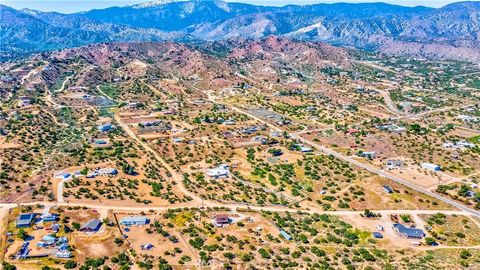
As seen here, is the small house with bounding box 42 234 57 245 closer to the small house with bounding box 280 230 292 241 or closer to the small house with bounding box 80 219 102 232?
the small house with bounding box 80 219 102 232

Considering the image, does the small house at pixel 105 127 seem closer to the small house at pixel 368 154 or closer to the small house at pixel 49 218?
the small house at pixel 49 218

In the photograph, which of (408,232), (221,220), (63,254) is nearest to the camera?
(63,254)

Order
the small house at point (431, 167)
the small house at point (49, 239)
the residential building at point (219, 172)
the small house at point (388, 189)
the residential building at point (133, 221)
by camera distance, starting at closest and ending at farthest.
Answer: the small house at point (49, 239)
the residential building at point (133, 221)
the small house at point (388, 189)
the residential building at point (219, 172)
the small house at point (431, 167)

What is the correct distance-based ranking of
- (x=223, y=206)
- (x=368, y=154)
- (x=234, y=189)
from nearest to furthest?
(x=223, y=206) → (x=234, y=189) → (x=368, y=154)

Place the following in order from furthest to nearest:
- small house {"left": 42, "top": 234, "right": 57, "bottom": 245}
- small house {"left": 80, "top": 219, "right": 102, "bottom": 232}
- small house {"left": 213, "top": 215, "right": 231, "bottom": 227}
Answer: small house {"left": 213, "top": 215, "right": 231, "bottom": 227} → small house {"left": 80, "top": 219, "right": 102, "bottom": 232} → small house {"left": 42, "top": 234, "right": 57, "bottom": 245}

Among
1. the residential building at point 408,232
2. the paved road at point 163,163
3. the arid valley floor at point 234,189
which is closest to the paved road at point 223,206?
the arid valley floor at point 234,189

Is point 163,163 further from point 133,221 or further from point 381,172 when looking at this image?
point 381,172

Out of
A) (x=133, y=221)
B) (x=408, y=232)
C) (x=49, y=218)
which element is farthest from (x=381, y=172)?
(x=49, y=218)

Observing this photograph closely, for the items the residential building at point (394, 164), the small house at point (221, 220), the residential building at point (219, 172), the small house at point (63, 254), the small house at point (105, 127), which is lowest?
the residential building at point (394, 164)

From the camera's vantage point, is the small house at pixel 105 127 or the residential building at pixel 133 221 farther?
the small house at pixel 105 127

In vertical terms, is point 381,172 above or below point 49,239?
below

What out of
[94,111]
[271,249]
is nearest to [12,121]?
[94,111]

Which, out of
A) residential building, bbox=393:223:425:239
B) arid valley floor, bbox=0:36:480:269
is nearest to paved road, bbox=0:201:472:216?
arid valley floor, bbox=0:36:480:269

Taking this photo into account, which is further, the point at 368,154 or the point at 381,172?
the point at 368,154
